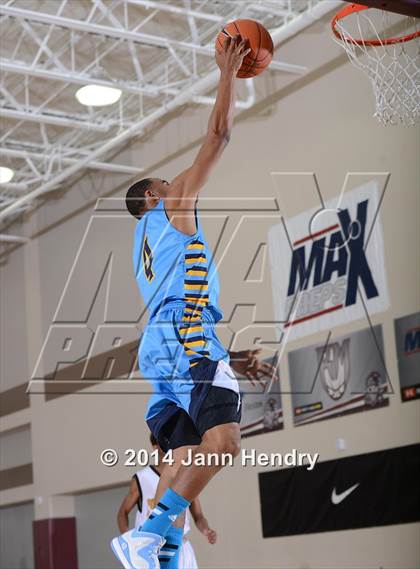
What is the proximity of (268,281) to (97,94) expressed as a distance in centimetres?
375

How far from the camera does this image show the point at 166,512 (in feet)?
15.4

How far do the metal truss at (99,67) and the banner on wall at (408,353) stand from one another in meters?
3.81

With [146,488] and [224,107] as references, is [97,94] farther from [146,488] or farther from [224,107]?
[224,107]

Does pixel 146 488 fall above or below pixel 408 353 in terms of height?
below

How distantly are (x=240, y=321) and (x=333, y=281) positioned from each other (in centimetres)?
211

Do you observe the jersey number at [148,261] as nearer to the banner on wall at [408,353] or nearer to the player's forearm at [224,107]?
the player's forearm at [224,107]

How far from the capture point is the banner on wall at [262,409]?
40.6ft

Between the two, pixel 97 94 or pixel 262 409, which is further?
pixel 97 94

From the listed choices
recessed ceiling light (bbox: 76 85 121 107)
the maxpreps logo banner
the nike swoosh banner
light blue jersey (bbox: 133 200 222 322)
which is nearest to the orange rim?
light blue jersey (bbox: 133 200 222 322)

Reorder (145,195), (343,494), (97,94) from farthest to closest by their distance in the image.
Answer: (97,94)
(343,494)
(145,195)

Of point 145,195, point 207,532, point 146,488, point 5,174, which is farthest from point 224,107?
point 5,174

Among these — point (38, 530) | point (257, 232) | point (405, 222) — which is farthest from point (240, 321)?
point (38, 530)

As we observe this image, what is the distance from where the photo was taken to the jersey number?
17.2 feet

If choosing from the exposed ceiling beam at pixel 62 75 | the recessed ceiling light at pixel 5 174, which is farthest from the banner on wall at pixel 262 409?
the recessed ceiling light at pixel 5 174
